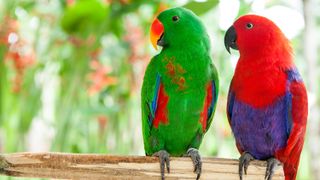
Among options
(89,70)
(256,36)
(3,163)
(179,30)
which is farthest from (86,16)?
(3,163)

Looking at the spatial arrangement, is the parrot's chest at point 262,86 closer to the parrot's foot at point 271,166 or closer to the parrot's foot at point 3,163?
the parrot's foot at point 271,166

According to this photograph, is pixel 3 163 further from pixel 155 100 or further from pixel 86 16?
pixel 86 16

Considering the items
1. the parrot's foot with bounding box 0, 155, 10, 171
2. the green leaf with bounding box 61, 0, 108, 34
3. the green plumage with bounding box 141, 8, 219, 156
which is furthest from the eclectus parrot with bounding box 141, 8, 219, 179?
the green leaf with bounding box 61, 0, 108, 34

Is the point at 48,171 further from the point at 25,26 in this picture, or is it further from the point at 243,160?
the point at 25,26

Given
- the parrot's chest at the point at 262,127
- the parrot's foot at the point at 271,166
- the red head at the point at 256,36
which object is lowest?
the parrot's foot at the point at 271,166

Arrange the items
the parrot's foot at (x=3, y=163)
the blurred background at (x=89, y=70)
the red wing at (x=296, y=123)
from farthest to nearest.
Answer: the blurred background at (x=89, y=70) < the red wing at (x=296, y=123) < the parrot's foot at (x=3, y=163)

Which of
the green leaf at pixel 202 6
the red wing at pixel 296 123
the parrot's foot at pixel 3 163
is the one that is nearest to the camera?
the parrot's foot at pixel 3 163

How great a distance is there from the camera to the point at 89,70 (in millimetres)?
1822

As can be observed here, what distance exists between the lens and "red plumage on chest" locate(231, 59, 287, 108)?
38.6 inches

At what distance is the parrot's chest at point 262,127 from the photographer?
986 mm

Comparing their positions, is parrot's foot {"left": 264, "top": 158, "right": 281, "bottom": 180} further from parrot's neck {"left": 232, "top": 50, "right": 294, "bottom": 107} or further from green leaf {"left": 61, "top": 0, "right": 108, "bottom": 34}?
green leaf {"left": 61, "top": 0, "right": 108, "bottom": 34}

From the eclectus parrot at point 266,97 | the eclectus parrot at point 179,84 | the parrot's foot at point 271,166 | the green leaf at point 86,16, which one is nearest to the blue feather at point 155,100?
the eclectus parrot at point 179,84

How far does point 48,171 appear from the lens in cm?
85

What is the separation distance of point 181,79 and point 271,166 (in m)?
0.24
